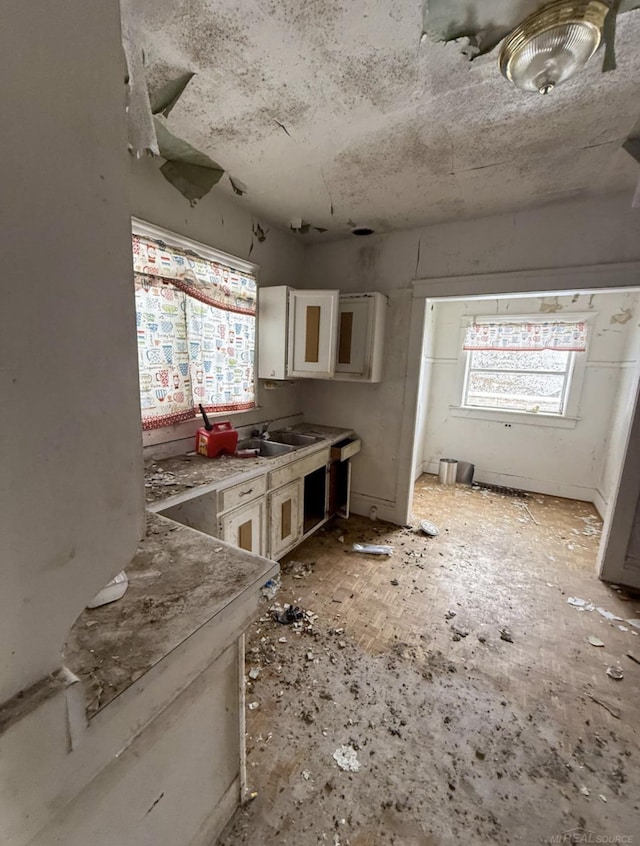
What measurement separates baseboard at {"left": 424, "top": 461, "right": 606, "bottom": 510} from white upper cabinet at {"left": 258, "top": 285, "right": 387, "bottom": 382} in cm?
250

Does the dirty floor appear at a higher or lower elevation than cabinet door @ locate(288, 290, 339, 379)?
lower

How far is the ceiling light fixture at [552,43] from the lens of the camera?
101 centimetres

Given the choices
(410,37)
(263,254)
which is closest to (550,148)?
(410,37)

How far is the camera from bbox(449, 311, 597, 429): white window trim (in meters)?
3.80

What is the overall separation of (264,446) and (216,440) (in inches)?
21.4

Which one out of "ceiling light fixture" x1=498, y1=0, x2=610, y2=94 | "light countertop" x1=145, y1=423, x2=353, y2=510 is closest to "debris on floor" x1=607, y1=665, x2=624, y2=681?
"light countertop" x1=145, y1=423, x2=353, y2=510

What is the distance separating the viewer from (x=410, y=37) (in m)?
1.13

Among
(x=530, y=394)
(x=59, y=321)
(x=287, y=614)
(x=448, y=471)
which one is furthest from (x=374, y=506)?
(x=59, y=321)

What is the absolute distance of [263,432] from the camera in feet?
9.46

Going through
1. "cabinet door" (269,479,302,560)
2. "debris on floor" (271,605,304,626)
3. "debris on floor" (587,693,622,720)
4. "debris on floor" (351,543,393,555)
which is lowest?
"debris on floor" (587,693,622,720)

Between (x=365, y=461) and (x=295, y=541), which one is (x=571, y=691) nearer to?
(x=295, y=541)

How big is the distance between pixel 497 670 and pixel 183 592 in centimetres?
175

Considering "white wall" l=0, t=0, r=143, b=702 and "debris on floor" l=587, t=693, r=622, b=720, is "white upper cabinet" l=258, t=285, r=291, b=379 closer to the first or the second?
"white wall" l=0, t=0, r=143, b=702

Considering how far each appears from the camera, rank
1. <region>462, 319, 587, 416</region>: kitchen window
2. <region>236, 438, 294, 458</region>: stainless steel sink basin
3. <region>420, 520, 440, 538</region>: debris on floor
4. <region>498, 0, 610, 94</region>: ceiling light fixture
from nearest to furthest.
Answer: <region>498, 0, 610, 94</region>: ceiling light fixture → <region>236, 438, 294, 458</region>: stainless steel sink basin → <region>420, 520, 440, 538</region>: debris on floor → <region>462, 319, 587, 416</region>: kitchen window
